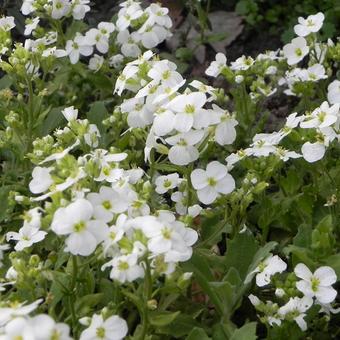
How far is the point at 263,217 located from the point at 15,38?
281cm

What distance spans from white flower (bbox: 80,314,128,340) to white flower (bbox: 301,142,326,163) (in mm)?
1123

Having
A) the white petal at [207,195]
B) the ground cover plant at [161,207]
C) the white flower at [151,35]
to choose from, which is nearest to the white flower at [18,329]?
the ground cover plant at [161,207]

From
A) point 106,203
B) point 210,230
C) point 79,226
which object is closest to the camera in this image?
Answer: point 79,226

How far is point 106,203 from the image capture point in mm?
2416

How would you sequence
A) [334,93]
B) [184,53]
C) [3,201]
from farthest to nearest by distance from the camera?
[184,53] < [334,93] < [3,201]

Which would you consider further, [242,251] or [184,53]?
[184,53]

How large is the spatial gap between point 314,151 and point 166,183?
0.59m

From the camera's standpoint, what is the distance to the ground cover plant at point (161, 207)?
2.38 metres

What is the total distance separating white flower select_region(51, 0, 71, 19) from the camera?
13.5ft

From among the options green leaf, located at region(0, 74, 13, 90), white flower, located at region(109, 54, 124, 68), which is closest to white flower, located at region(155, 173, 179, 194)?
white flower, located at region(109, 54, 124, 68)

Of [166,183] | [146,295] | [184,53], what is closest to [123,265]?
[146,295]

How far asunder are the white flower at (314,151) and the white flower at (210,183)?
0.35m

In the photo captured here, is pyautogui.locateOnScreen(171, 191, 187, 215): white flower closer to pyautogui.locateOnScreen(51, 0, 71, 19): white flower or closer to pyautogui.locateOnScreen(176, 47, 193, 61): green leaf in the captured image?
pyautogui.locateOnScreen(51, 0, 71, 19): white flower

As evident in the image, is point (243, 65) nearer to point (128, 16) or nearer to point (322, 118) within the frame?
point (128, 16)
